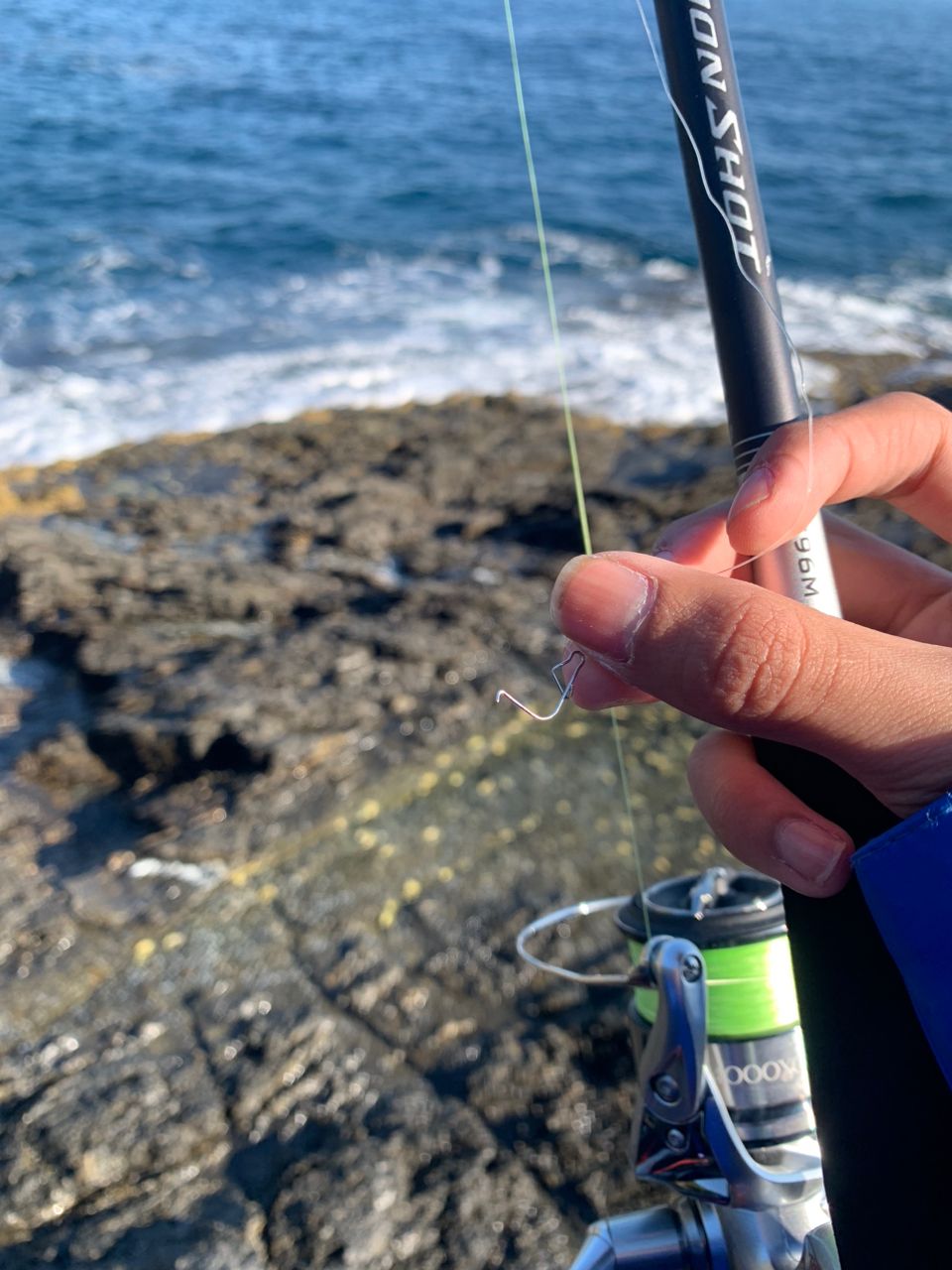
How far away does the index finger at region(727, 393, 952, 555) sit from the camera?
1.14 m

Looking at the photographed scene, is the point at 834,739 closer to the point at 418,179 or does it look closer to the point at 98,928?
the point at 98,928

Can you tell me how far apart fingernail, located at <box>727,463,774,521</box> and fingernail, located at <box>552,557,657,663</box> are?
0.23 metres

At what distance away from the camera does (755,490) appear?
114 cm

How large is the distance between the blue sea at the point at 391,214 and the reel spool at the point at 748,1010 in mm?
4453

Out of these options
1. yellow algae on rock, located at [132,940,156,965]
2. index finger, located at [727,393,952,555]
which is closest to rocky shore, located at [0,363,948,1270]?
yellow algae on rock, located at [132,940,156,965]

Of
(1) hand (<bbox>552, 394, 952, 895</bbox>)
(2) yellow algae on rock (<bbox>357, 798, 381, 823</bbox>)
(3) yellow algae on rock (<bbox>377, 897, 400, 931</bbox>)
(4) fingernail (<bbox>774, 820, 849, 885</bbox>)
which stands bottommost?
(2) yellow algae on rock (<bbox>357, 798, 381, 823</bbox>)

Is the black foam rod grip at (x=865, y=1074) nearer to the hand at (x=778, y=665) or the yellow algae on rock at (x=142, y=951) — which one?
the hand at (x=778, y=665)

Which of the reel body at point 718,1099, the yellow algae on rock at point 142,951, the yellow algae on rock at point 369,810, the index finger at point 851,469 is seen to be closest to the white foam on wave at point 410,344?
the yellow algae on rock at point 369,810

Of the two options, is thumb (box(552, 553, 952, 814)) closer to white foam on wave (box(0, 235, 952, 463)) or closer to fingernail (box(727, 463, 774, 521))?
fingernail (box(727, 463, 774, 521))

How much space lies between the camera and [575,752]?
120 inches

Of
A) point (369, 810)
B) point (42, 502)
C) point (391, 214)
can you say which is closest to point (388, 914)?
point (369, 810)

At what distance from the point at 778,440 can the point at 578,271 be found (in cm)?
893

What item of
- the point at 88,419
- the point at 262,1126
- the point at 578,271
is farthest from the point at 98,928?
the point at 578,271

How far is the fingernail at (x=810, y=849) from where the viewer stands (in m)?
1.08
